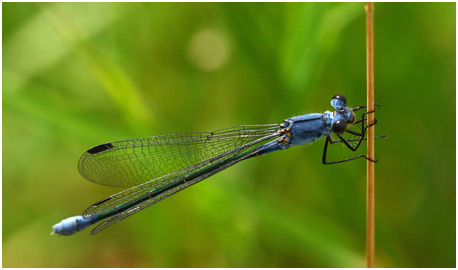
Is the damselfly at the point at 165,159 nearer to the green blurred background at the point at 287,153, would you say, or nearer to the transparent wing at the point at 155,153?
the transparent wing at the point at 155,153

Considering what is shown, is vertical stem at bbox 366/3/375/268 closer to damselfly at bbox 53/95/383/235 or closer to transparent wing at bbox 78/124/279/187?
damselfly at bbox 53/95/383/235

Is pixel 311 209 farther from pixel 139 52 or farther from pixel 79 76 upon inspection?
pixel 79 76

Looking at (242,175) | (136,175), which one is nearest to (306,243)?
(242,175)

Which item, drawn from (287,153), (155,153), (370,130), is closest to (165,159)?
(155,153)

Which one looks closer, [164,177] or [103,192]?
[164,177]

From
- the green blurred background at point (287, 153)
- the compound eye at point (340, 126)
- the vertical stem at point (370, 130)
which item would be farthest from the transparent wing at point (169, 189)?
the vertical stem at point (370, 130)

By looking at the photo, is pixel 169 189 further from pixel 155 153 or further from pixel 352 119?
pixel 352 119
